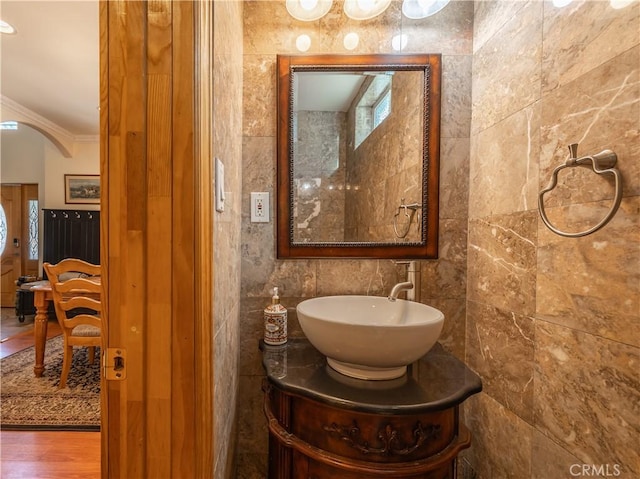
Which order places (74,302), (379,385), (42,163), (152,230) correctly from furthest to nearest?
(42,163), (74,302), (379,385), (152,230)

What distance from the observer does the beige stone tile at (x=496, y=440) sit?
37.3 inches

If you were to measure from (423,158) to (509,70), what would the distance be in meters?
0.41

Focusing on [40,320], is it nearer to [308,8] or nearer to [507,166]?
[308,8]

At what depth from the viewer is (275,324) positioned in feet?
3.73

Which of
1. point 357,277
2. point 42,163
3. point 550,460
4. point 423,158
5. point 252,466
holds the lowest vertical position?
point 252,466

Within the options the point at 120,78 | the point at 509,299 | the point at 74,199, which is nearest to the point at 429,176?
the point at 509,299

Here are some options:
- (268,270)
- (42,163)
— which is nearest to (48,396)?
(268,270)

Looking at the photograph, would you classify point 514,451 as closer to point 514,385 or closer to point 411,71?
point 514,385

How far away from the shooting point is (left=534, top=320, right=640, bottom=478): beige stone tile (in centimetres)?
66

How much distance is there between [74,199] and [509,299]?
5.52m

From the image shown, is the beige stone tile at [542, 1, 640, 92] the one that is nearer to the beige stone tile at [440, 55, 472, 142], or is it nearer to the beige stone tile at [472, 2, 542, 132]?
the beige stone tile at [472, 2, 542, 132]

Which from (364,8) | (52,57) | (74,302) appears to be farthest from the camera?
(52,57)

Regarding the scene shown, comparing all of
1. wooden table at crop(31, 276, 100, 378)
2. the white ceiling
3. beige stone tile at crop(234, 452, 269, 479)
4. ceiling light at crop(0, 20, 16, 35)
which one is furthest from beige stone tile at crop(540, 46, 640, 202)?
wooden table at crop(31, 276, 100, 378)

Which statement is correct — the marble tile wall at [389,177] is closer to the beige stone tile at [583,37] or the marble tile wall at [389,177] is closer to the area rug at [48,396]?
the beige stone tile at [583,37]
